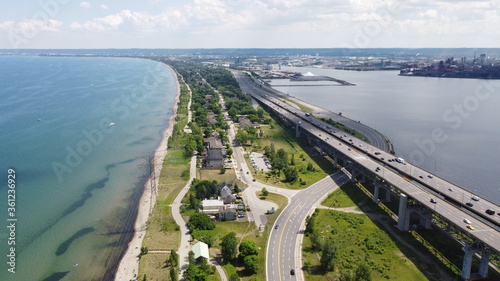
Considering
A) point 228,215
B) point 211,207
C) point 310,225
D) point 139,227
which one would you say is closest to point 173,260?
point 228,215

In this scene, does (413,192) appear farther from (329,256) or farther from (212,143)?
(212,143)

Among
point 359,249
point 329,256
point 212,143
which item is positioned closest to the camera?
point 329,256

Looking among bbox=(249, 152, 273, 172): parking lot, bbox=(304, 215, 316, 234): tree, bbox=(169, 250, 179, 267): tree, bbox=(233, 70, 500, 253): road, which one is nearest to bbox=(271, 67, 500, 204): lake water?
bbox=(233, 70, 500, 253): road

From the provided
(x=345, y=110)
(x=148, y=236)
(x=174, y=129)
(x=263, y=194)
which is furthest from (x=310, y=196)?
(x=345, y=110)

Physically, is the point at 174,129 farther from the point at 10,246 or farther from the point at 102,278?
the point at 102,278

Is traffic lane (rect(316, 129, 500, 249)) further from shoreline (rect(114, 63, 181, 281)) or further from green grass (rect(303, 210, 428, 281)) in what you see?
shoreline (rect(114, 63, 181, 281))

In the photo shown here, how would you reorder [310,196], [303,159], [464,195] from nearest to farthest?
[464,195] < [310,196] < [303,159]

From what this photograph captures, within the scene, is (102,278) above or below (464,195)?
below
